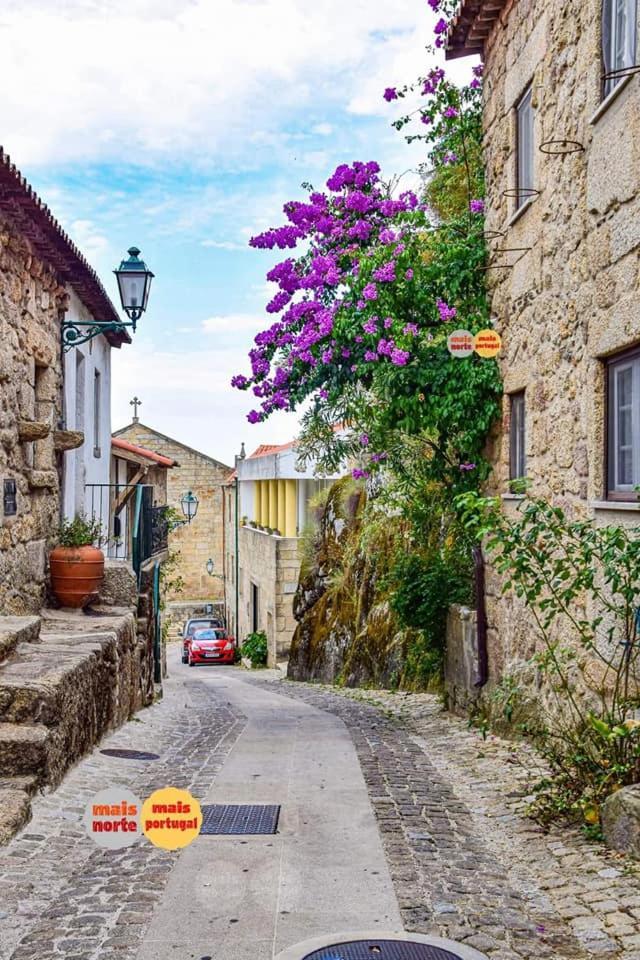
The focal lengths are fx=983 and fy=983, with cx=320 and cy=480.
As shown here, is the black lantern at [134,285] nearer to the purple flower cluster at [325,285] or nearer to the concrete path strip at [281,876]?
the purple flower cluster at [325,285]

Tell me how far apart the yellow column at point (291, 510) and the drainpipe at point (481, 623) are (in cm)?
1565

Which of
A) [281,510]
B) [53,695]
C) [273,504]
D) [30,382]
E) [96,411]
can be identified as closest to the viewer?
[53,695]

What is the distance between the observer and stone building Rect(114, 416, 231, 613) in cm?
3800

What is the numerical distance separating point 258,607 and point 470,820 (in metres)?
22.2

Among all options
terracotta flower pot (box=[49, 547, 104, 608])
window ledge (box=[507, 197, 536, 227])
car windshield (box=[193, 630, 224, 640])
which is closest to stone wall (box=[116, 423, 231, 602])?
car windshield (box=[193, 630, 224, 640])

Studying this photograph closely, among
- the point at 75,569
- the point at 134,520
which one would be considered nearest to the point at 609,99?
the point at 75,569

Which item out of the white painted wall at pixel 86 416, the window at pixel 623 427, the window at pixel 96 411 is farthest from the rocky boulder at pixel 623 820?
the window at pixel 96 411

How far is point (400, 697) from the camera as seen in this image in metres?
13.0

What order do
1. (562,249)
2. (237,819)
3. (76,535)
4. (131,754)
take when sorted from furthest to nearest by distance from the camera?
(76,535), (131,754), (562,249), (237,819)

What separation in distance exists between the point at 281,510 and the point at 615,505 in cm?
2047

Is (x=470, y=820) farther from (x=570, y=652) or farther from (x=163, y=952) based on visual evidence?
(x=163, y=952)

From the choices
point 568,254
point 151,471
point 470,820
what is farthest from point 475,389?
point 151,471

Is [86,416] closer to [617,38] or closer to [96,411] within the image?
[96,411]

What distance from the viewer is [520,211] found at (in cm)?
797
